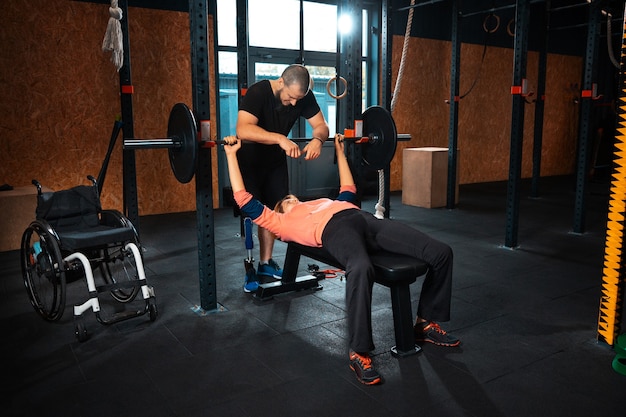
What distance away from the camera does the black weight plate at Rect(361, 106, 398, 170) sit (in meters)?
2.90

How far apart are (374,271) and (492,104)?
670 centimetres

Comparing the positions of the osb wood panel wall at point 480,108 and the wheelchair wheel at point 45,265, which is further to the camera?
the osb wood panel wall at point 480,108

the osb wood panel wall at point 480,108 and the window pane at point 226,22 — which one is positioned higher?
the window pane at point 226,22

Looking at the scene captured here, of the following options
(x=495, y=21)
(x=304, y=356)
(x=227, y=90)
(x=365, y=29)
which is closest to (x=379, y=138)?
(x=304, y=356)

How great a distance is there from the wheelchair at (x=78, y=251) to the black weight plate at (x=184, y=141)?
43 centimetres

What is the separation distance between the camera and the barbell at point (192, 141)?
236 cm

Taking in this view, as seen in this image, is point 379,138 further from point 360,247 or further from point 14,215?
point 14,215

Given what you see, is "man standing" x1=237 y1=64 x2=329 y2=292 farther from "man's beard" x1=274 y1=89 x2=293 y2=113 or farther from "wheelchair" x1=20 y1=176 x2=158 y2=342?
"wheelchair" x1=20 y1=176 x2=158 y2=342

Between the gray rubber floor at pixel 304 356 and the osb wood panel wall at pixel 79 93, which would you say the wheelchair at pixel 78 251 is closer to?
the gray rubber floor at pixel 304 356

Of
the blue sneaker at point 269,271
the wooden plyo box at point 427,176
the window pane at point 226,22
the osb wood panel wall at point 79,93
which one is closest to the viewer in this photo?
the blue sneaker at point 269,271

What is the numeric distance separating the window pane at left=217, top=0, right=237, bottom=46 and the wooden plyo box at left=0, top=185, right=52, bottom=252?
8.79 ft

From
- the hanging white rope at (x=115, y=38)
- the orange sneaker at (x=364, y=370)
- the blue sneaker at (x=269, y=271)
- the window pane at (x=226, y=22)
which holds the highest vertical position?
the window pane at (x=226, y=22)

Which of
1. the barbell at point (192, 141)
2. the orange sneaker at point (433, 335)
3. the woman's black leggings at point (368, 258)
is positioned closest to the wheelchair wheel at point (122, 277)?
the barbell at point (192, 141)

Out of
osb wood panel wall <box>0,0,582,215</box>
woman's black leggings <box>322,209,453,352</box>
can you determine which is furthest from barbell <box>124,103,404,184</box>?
osb wood panel wall <box>0,0,582,215</box>
